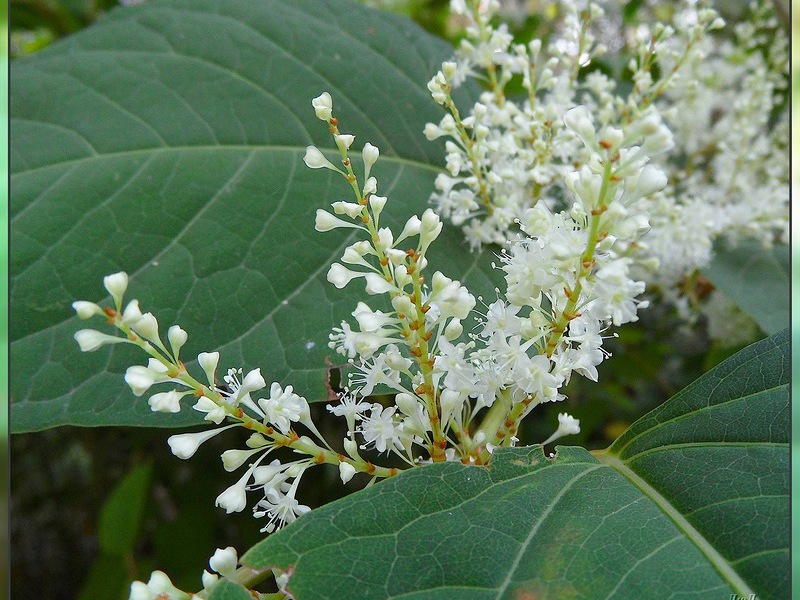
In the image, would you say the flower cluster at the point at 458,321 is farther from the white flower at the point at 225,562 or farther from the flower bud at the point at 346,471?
the white flower at the point at 225,562

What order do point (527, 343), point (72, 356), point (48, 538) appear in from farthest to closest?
1. point (48, 538)
2. point (72, 356)
3. point (527, 343)

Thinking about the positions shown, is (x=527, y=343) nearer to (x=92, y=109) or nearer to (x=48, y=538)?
(x=92, y=109)

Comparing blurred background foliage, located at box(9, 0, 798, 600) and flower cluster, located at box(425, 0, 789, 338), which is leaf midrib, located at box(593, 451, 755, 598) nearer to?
flower cluster, located at box(425, 0, 789, 338)

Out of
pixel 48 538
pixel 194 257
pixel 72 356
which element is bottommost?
pixel 48 538

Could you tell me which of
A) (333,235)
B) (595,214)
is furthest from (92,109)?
(595,214)

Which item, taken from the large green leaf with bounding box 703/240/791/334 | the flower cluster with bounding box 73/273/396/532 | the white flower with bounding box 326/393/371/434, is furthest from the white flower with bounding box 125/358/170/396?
the large green leaf with bounding box 703/240/791/334

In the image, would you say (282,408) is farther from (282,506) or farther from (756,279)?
(756,279)
